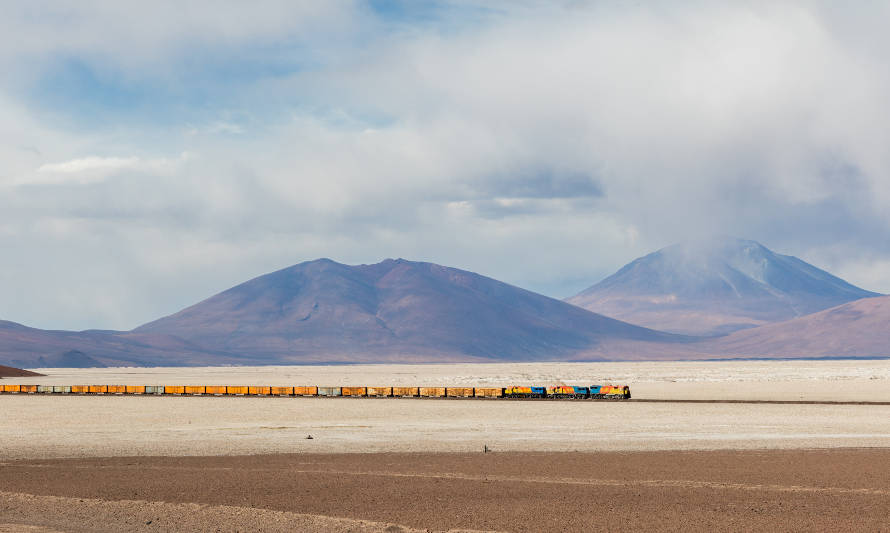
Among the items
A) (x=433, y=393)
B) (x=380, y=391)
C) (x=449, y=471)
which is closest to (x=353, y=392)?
(x=380, y=391)

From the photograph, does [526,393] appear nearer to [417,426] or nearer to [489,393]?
[489,393]

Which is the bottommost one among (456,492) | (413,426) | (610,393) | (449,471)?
(456,492)

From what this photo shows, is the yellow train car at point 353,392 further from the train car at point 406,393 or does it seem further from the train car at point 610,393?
the train car at point 610,393

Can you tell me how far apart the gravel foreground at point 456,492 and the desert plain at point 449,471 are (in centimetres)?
6

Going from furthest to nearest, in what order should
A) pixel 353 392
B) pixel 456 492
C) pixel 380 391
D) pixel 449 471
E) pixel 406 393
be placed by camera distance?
pixel 380 391 < pixel 353 392 < pixel 406 393 < pixel 449 471 < pixel 456 492

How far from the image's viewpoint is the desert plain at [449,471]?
20.7 metres

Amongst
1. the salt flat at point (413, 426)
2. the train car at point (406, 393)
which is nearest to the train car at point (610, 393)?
the salt flat at point (413, 426)

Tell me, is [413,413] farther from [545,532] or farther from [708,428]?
[545,532]

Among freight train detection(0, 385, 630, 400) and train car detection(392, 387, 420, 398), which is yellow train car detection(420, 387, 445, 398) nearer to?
freight train detection(0, 385, 630, 400)

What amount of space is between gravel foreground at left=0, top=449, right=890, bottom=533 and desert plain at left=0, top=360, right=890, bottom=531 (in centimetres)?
6

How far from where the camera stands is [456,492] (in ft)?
78.5

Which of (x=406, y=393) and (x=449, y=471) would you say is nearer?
(x=449, y=471)

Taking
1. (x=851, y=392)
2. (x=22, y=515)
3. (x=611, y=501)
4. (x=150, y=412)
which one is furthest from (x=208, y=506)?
(x=851, y=392)

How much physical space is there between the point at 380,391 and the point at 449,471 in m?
47.9
